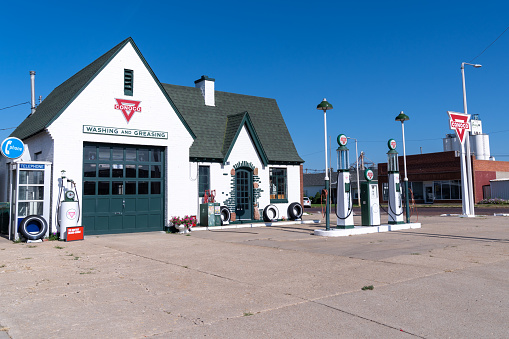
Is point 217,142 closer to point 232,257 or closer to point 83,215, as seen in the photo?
point 83,215

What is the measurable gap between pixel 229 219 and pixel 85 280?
41.2ft

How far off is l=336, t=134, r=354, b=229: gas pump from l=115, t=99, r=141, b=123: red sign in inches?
318

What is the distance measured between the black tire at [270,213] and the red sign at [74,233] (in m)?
9.19

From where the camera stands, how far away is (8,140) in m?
14.2

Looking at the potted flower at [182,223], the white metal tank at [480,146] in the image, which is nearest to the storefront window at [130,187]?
the potted flower at [182,223]

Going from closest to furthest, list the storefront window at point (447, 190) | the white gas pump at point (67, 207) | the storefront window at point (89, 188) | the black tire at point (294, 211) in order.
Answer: the white gas pump at point (67, 207) → the storefront window at point (89, 188) → the black tire at point (294, 211) → the storefront window at point (447, 190)

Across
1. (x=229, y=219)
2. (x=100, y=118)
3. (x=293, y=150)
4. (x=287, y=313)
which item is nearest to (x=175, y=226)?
(x=229, y=219)

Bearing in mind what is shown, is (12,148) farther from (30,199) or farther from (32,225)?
(32,225)

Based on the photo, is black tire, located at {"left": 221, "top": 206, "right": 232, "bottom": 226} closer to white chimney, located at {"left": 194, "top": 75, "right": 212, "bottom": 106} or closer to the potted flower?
the potted flower

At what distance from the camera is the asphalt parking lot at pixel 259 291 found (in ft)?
16.5

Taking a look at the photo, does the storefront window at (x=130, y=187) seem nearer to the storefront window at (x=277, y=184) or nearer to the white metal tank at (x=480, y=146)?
the storefront window at (x=277, y=184)

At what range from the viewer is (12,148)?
47.2 feet

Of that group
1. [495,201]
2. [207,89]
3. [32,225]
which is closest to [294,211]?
[207,89]

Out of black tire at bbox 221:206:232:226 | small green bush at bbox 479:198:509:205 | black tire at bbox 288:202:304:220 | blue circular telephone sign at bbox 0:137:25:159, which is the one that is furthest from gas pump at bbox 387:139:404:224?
small green bush at bbox 479:198:509:205
